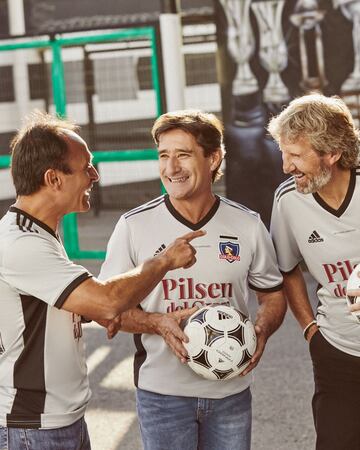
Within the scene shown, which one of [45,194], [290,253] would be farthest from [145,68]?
[45,194]

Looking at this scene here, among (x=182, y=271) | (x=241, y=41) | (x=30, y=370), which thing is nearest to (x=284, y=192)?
(x=182, y=271)

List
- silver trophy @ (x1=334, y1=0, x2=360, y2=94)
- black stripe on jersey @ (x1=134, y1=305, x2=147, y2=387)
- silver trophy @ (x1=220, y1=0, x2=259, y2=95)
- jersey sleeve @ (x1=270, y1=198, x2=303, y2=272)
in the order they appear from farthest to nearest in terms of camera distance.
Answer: silver trophy @ (x1=220, y1=0, x2=259, y2=95) < silver trophy @ (x1=334, y1=0, x2=360, y2=94) < jersey sleeve @ (x1=270, y1=198, x2=303, y2=272) < black stripe on jersey @ (x1=134, y1=305, x2=147, y2=387)

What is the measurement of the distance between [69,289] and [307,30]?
7525 mm

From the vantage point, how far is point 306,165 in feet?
13.7

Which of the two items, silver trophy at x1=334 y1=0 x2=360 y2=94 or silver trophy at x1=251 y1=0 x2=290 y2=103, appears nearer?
silver trophy at x1=334 y1=0 x2=360 y2=94

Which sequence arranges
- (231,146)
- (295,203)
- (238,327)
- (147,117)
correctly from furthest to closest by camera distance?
(147,117) → (231,146) → (295,203) → (238,327)

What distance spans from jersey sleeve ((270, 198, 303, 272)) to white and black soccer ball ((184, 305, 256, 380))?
640 millimetres

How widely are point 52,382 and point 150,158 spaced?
8060 mm

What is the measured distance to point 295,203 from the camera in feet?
14.5

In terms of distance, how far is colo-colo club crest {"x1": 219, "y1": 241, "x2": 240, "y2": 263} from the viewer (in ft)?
13.3

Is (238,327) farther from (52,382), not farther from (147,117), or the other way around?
(147,117)

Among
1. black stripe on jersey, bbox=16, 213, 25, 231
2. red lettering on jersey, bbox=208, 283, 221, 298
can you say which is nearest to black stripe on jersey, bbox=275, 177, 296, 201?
red lettering on jersey, bbox=208, 283, 221, 298

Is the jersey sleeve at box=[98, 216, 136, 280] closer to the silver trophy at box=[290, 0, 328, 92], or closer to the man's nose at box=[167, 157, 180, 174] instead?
the man's nose at box=[167, 157, 180, 174]

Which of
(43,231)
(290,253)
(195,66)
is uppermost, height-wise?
(195,66)
